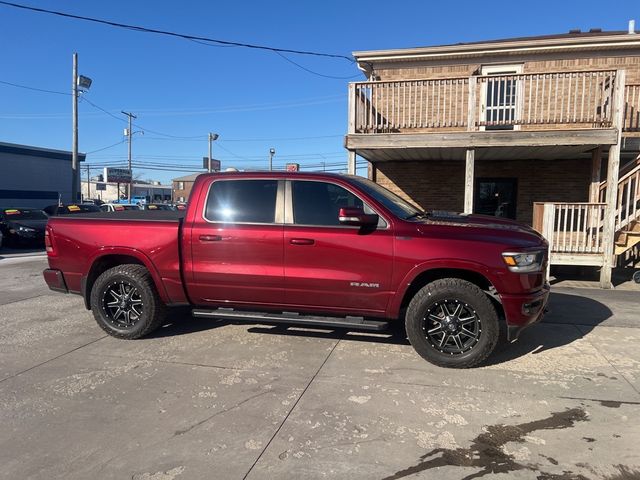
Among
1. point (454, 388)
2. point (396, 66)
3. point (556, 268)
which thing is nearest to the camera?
point (454, 388)

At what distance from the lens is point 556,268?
438 inches

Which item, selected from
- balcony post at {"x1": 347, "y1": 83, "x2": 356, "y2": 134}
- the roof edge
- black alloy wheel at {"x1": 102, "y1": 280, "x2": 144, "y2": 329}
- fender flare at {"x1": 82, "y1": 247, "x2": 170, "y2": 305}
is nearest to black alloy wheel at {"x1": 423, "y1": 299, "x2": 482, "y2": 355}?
fender flare at {"x1": 82, "y1": 247, "x2": 170, "y2": 305}

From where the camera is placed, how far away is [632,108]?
10.2 m

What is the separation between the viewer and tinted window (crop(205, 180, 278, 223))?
5.01 meters

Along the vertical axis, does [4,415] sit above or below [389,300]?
below

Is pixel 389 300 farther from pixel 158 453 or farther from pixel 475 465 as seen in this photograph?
pixel 158 453

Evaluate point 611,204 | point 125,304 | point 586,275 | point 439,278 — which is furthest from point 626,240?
point 125,304

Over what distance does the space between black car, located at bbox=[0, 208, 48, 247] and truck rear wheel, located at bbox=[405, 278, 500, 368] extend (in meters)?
15.5

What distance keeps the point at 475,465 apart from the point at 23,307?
22.7 feet

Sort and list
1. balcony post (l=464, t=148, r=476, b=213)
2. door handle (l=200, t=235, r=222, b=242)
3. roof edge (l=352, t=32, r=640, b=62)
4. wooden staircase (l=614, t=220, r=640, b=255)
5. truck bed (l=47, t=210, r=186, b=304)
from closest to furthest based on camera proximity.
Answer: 1. door handle (l=200, t=235, r=222, b=242)
2. truck bed (l=47, t=210, r=186, b=304)
3. wooden staircase (l=614, t=220, r=640, b=255)
4. balcony post (l=464, t=148, r=476, b=213)
5. roof edge (l=352, t=32, r=640, b=62)

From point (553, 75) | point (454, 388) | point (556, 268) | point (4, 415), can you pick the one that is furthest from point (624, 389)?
point (556, 268)

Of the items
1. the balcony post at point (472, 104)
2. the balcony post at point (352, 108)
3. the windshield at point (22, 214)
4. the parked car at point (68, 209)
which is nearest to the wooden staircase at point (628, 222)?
the balcony post at point (472, 104)

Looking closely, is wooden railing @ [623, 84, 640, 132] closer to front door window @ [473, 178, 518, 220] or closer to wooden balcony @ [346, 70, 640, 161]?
wooden balcony @ [346, 70, 640, 161]

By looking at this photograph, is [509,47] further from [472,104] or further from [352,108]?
[352,108]
